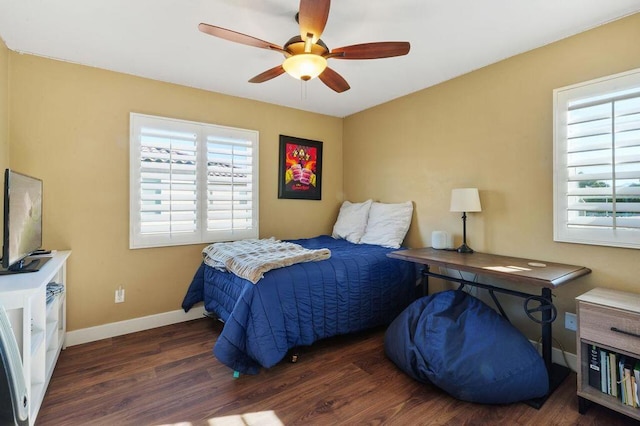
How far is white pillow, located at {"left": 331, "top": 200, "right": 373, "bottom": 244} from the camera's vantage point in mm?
3602

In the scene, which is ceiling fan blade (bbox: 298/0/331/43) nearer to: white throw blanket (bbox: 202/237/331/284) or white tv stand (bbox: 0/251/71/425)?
white throw blanket (bbox: 202/237/331/284)

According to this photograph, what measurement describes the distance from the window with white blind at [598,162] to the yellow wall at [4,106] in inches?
158

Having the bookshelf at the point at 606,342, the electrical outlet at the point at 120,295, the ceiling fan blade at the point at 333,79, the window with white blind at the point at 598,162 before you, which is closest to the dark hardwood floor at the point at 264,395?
the bookshelf at the point at 606,342

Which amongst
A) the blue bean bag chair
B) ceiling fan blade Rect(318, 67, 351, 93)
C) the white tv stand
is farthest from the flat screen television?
the blue bean bag chair

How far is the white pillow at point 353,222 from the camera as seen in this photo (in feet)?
11.8

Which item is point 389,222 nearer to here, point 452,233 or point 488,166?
point 452,233

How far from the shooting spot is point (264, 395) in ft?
6.42

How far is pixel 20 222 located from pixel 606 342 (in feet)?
10.9

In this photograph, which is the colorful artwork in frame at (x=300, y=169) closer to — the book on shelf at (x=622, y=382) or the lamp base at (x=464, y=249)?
the lamp base at (x=464, y=249)

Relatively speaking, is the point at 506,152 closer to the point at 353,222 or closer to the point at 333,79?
the point at 333,79

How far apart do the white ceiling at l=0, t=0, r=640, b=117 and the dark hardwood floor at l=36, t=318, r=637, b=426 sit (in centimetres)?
236

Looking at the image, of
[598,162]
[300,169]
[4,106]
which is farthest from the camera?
[300,169]

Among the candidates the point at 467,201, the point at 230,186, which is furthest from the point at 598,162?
the point at 230,186

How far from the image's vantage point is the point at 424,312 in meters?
2.27
